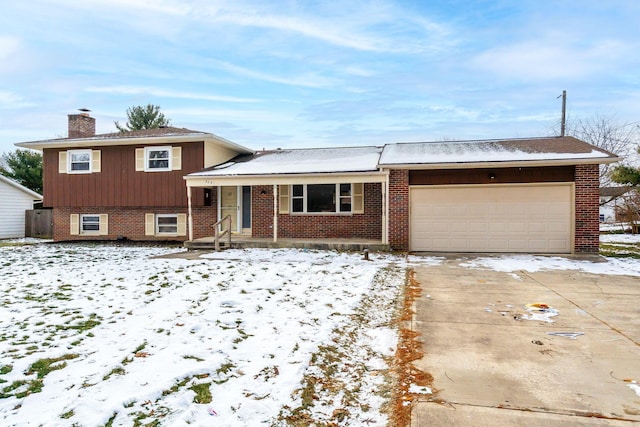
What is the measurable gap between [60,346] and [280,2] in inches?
425

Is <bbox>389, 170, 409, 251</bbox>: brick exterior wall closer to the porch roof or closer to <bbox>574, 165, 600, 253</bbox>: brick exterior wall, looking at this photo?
the porch roof

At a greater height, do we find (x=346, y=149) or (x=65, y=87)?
(x=65, y=87)

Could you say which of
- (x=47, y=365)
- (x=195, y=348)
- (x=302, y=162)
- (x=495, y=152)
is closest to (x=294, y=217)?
(x=302, y=162)

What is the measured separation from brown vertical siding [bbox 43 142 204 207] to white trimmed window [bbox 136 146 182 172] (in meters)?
0.21

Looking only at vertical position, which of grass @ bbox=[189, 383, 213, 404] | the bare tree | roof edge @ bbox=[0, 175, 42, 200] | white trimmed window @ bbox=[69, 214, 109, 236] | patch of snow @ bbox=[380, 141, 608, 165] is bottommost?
grass @ bbox=[189, 383, 213, 404]

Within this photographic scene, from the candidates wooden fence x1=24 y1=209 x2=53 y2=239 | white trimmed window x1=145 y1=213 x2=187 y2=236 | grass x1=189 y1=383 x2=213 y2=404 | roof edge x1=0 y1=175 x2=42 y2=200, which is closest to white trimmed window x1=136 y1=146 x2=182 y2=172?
white trimmed window x1=145 y1=213 x2=187 y2=236

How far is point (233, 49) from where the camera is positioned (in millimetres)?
14883

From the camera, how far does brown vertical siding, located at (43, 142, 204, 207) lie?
14.9 m

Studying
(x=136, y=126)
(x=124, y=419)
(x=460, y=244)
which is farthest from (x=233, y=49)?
(x=136, y=126)

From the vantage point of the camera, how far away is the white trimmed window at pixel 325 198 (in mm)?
13586

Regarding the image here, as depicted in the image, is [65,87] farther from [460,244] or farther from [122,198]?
[460,244]

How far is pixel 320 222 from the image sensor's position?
1388 centimetres

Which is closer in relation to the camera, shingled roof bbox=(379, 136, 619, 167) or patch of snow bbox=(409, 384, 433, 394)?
patch of snow bbox=(409, 384, 433, 394)

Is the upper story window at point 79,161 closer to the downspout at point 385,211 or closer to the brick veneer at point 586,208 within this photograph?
the downspout at point 385,211
